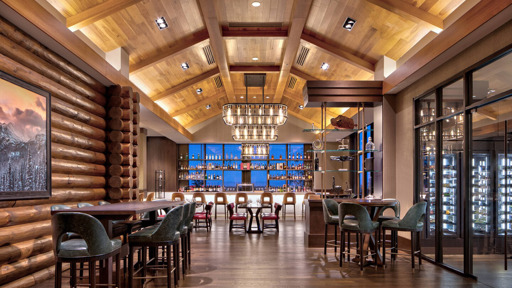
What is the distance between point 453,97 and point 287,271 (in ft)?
11.0

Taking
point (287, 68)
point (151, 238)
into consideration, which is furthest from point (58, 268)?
point (287, 68)

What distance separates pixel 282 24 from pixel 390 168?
11.2 ft

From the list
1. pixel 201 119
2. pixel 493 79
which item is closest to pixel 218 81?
pixel 201 119

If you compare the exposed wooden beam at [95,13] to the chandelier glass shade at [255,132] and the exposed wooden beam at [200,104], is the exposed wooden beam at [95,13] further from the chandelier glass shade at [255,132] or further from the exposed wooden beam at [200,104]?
the exposed wooden beam at [200,104]

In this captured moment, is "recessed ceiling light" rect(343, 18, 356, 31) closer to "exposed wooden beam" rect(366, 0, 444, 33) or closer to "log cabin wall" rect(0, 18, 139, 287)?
"exposed wooden beam" rect(366, 0, 444, 33)

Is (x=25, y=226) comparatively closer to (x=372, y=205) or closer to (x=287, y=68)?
(x=372, y=205)

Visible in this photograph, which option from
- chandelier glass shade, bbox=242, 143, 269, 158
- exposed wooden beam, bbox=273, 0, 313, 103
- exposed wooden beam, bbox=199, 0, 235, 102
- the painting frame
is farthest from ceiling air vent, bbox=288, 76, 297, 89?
the painting frame

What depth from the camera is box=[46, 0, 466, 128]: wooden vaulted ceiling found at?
217 inches

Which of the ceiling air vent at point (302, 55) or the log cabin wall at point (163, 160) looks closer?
the ceiling air vent at point (302, 55)

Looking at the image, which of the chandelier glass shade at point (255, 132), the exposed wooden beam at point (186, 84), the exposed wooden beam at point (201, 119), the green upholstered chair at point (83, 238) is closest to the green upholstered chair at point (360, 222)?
the green upholstered chair at point (83, 238)

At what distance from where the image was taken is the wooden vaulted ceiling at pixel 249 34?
5.50 metres

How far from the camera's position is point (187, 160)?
618 inches

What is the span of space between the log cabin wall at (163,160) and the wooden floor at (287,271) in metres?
7.98

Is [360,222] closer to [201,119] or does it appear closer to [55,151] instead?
[55,151]
